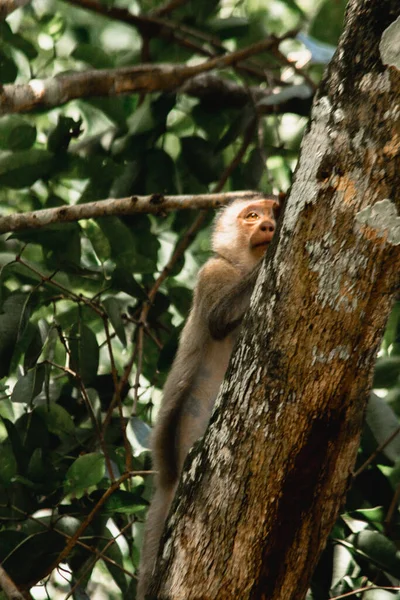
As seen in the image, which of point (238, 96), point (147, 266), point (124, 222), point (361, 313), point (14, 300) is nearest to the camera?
point (361, 313)

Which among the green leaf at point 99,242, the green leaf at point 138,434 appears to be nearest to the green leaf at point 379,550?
the green leaf at point 138,434

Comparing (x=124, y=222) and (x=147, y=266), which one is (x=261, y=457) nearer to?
(x=147, y=266)

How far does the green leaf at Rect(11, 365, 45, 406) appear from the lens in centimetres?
376

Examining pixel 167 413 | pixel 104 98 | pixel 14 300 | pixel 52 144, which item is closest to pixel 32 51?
pixel 104 98

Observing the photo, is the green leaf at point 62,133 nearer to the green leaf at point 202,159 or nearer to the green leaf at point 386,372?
the green leaf at point 202,159

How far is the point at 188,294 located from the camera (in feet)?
16.0

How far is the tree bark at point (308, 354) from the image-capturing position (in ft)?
7.41

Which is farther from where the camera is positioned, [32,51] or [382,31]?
[32,51]

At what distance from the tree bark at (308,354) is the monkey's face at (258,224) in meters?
2.01

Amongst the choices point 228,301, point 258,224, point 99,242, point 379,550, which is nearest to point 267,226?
point 258,224

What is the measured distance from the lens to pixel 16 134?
4.38m

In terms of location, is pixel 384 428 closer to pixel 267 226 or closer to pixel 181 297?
pixel 267 226

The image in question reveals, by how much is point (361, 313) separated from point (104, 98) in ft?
9.62

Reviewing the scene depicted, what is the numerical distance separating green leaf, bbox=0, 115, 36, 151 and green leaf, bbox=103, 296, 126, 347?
0.89 m
